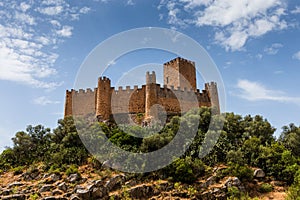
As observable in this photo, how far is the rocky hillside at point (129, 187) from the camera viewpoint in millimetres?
27406

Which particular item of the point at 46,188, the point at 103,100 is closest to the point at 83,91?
the point at 103,100

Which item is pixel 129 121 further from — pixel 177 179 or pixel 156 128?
pixel 177 179

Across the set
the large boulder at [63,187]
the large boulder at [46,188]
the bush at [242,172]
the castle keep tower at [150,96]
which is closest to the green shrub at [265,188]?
the bush at [242,172]

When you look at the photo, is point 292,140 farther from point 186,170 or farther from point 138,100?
point 138,100

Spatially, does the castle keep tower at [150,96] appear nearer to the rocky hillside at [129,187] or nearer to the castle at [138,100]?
the castle at [138,100]

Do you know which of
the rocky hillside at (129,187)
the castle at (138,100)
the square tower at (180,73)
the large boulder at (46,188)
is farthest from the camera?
the square tower at (180,73)

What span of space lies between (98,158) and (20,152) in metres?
9.78

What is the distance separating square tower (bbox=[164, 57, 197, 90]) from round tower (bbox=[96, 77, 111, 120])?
8.65 meters

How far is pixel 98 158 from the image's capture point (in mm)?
31656

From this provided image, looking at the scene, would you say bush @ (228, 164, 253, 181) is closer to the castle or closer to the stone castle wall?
the castle

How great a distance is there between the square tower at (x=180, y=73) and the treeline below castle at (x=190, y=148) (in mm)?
7192

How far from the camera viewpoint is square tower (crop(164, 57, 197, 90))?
43.4 m

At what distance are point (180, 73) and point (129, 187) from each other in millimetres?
19404

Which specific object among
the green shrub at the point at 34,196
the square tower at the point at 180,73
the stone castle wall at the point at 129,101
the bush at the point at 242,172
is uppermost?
the square tower at the point at 180,73
